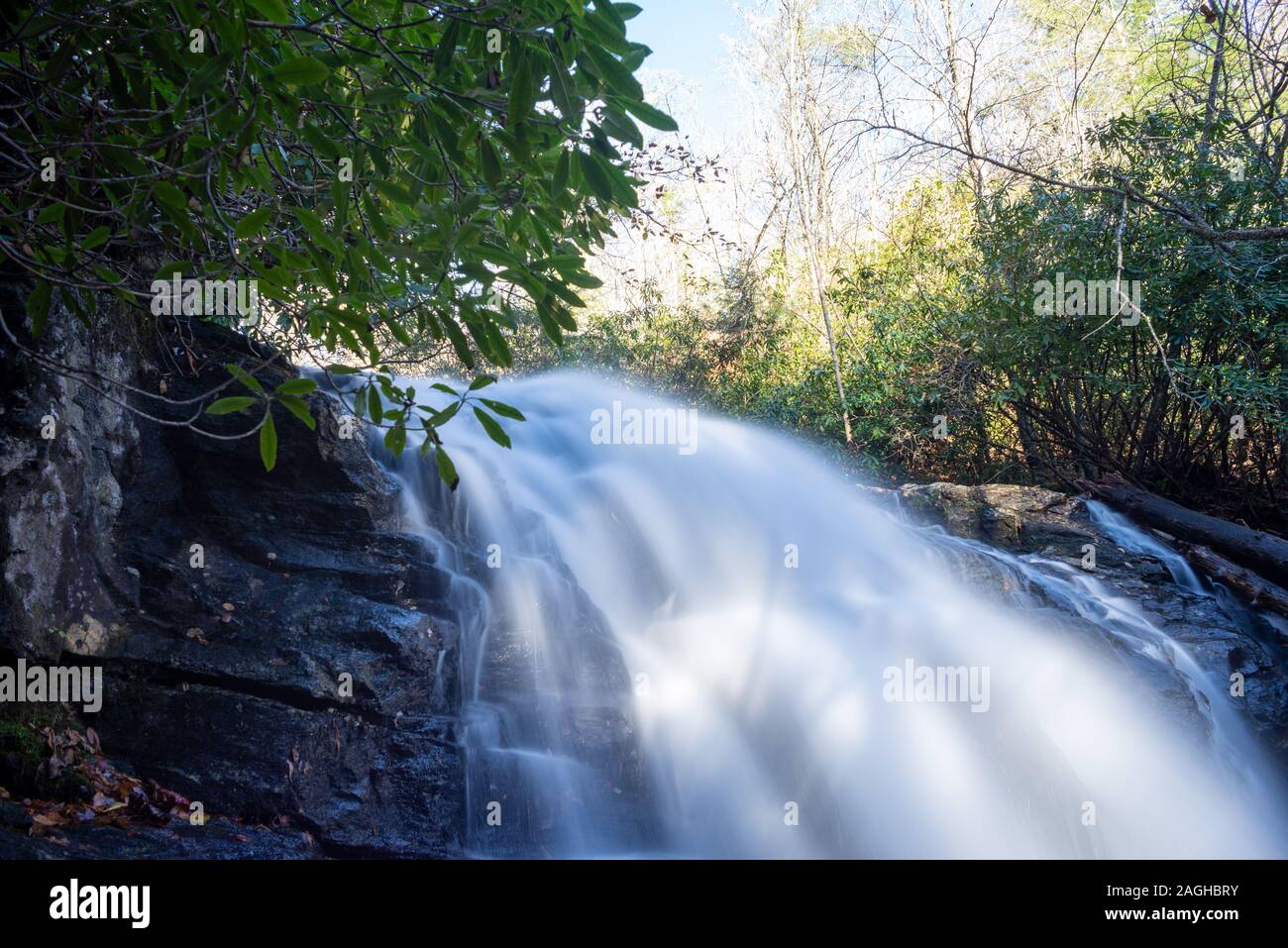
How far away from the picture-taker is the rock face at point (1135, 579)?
19.9ft

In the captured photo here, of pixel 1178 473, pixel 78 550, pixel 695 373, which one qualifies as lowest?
pixel 78 550

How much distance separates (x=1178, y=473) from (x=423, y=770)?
8809 millimetres

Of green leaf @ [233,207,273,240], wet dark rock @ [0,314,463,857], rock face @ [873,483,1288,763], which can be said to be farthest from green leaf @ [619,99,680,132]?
rock face @ [873,483,1288,763]

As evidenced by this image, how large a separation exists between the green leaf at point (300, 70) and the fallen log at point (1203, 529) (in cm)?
829

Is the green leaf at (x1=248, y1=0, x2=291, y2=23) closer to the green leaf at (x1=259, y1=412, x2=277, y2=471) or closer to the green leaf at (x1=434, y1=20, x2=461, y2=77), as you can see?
the green leaf at (x1=434, y1=20, x2=461, y2=77)

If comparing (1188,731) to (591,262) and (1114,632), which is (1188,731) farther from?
(591,262)

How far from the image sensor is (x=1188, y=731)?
5.62 m

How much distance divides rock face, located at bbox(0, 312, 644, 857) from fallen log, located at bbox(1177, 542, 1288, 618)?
6.41 meters

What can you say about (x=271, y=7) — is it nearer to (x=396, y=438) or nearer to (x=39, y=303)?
(x=396, y=438)

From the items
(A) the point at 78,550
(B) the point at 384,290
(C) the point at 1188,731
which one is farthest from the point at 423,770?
(C) the point at 1188,731

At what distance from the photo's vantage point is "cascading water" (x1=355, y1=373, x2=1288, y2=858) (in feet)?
16.4

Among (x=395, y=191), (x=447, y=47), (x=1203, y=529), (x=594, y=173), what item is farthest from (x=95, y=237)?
(x=1203, y=529)

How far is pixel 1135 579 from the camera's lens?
7.18 meters

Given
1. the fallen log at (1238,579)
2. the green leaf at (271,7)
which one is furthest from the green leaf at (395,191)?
the fallen log at (1238,579)
